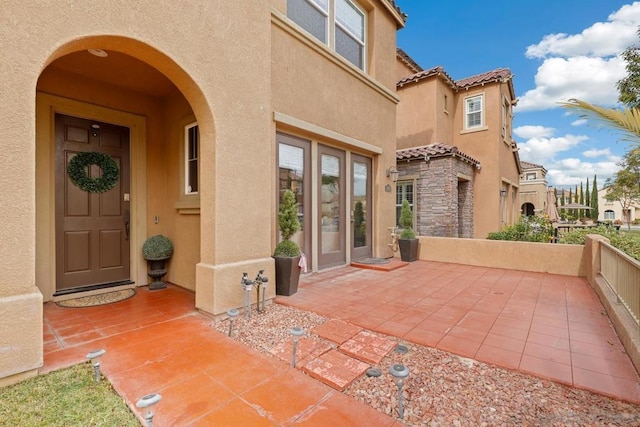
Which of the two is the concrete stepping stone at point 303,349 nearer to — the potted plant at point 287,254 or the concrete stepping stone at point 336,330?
the concrete stepping stone at point 336,330

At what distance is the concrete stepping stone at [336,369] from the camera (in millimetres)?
2691

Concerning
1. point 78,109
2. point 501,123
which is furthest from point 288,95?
point 501,123

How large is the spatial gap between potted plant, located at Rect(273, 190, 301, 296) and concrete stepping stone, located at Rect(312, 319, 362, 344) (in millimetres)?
1299

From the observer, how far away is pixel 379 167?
869 centimetres

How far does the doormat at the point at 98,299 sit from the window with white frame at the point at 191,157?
206 cm

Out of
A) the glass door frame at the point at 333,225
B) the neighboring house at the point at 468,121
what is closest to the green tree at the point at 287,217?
the glass door frame at the point at 333,225

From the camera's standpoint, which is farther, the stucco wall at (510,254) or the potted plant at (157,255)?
the stucco wall at (510,254)

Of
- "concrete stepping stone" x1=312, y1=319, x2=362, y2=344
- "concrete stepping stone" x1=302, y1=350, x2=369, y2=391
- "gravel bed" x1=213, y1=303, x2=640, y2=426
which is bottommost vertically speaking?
"gravel bed" x1=213, y1=303, x2=640, y2=426

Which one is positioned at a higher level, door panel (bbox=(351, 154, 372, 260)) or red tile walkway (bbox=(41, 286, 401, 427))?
door panel (bbox=(351, 154, 372, 260))

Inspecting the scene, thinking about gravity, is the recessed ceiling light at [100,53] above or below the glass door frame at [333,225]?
above

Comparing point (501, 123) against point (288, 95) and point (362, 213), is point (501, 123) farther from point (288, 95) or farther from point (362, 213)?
point (288, 95)

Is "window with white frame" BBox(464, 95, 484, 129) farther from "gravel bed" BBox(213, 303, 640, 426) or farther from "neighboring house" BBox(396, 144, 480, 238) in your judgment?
"gravel bed" BBox(213, 303, 640, 426)

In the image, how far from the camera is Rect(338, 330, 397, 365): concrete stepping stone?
3.12 m

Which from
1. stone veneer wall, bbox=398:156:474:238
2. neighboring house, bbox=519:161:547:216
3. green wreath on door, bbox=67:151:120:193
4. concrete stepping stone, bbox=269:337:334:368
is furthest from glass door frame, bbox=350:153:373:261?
neighboring house, bbox=519:161:547:216
